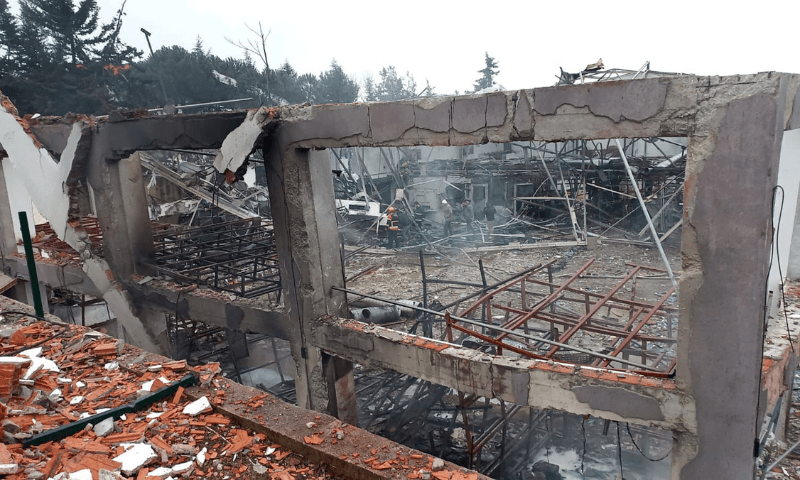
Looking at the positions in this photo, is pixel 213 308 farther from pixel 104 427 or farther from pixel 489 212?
pixel 489 212

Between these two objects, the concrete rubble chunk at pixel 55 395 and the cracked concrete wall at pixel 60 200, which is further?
the cracked concrete wall at pixel 60 200

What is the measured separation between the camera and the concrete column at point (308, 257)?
21.3 feet

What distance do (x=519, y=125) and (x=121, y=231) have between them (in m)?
7.08

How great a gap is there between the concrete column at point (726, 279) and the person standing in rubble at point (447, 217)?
15876mm

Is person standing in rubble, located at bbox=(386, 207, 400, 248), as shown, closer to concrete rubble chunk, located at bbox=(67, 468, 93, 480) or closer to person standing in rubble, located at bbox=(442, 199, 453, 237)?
person standing in rubble, located at bbox=(442, 199, 453, 237)

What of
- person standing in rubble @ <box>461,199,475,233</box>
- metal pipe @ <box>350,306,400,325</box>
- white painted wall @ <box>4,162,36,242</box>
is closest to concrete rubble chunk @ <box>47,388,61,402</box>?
metal pipe @ <box>350,306,400,325</box>

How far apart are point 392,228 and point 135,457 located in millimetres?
17061

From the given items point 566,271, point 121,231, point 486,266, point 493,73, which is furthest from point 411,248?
point 493,73

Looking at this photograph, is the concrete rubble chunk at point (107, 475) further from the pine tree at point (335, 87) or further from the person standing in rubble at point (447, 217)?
the pine tree at point (335, 87)

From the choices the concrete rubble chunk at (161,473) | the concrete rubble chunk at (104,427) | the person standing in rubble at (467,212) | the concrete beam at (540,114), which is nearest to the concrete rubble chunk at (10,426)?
the concrete rubble chunk at (104,427)

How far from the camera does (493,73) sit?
54.5 m

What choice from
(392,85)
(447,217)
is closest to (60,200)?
(447,217)

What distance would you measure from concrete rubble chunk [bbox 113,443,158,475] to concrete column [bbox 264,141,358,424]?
3675 millimetres

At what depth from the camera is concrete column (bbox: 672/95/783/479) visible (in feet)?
12.6
